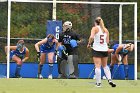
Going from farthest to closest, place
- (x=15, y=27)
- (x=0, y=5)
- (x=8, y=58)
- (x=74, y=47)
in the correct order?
(x=15, y=27) < (x=0, y=5) < (x=8, y=58) < (x=74, y=47)

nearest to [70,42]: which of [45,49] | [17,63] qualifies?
[45,49]

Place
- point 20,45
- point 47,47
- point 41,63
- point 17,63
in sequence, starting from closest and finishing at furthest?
1. point 47,47
2. point 41,63
3. point 17,63
4. point 20,45

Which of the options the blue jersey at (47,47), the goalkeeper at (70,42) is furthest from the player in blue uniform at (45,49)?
the goalkeeper at (70,42)

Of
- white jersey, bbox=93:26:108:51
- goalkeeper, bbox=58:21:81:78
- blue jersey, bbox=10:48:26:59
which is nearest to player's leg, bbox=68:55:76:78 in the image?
goalkeeper, bbox=58:21:81:78

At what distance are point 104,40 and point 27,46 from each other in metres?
8.95

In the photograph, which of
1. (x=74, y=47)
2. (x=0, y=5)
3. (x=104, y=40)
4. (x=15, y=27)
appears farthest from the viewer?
(x=15, y=27)

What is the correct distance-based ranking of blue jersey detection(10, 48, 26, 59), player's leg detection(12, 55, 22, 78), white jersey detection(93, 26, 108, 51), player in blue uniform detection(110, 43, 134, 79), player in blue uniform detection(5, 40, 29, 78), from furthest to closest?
player in blue uniform detection(110, 43, 134, 79) → blue jersey detection(10, 48, 26, 59) → player in blue uniform detection(5, 40, 29, 78) → player's leg detection(12, 55, 22, 78) → white jersey detection(93, 26, 108, 51)

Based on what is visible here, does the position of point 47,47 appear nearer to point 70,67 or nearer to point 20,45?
point 20,45

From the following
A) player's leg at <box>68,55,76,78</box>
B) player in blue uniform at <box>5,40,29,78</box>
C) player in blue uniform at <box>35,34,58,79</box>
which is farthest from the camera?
player in blue uniform at <box>5,40,29,78</box>

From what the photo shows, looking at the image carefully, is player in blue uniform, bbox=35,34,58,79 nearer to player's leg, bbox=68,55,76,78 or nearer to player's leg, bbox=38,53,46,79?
player's leg, bbox=38,53,46,79

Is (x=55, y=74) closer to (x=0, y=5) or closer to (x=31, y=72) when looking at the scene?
(x=31, y=72)

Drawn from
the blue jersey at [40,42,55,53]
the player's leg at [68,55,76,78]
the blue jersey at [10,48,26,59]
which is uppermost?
the blue jersey at [40,42,55,53]

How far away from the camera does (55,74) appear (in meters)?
23.2

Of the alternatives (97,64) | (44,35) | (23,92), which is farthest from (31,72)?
(23,92)
